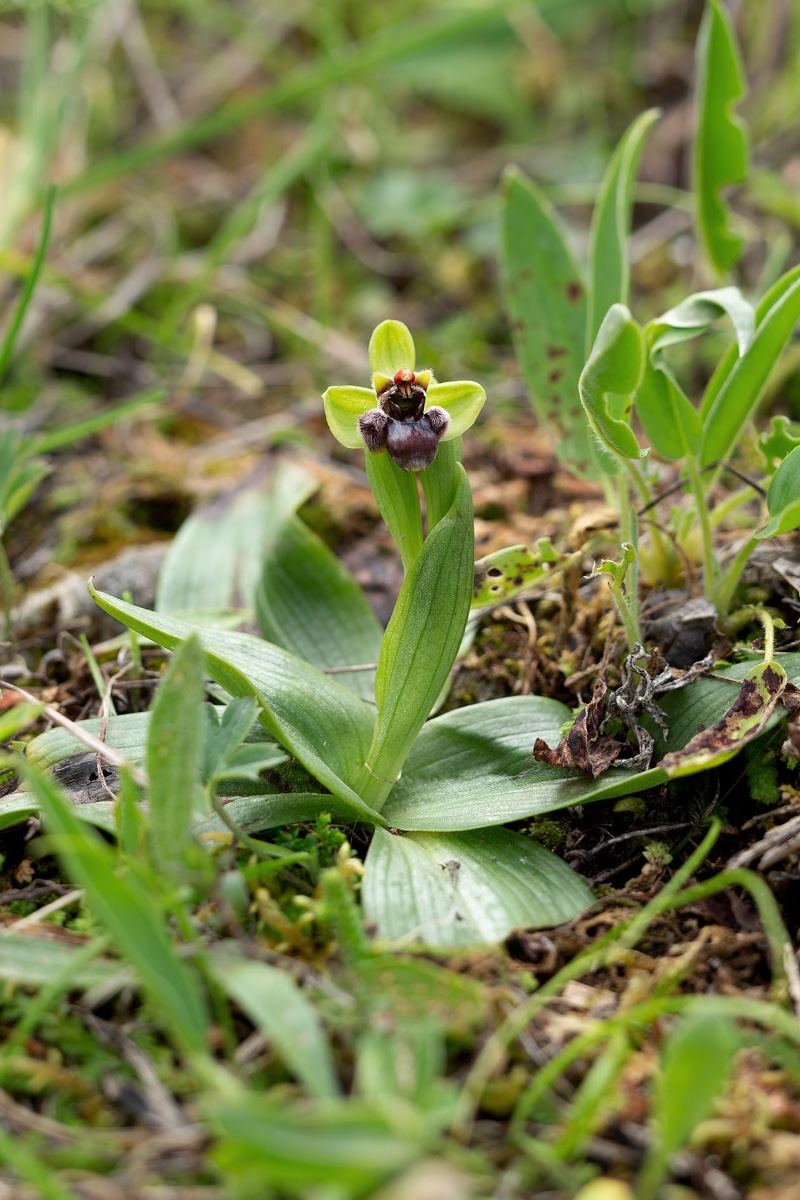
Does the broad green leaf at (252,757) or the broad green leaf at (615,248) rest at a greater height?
the broad green leaf at (615,248)

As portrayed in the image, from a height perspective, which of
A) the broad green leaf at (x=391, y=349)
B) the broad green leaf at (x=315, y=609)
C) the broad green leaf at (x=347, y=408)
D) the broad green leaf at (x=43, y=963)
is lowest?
the broad green leaf at (x=43, y=963)

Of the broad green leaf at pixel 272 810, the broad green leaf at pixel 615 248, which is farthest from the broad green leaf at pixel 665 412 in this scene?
the broad green leaf at pixel 272 810

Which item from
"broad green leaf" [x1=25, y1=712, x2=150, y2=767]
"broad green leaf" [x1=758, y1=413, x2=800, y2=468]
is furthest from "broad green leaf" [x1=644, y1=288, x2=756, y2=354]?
"broad green leaf" [x1=25, y1=712, x2=150, y2=767]

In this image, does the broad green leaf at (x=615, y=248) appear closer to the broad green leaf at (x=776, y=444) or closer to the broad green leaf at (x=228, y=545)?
the broad green leaf at (x=776, y=444)

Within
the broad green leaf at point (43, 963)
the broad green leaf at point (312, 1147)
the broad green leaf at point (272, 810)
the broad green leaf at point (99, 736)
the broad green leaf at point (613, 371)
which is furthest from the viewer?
the broad green leaf at point (99, 736)

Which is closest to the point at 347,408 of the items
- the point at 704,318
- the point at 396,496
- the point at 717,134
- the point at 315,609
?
the point at 396,496

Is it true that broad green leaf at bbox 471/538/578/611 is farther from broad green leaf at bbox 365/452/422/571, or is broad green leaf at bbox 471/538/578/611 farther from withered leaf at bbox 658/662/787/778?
withered leaf at bbox 658/662/787/778
